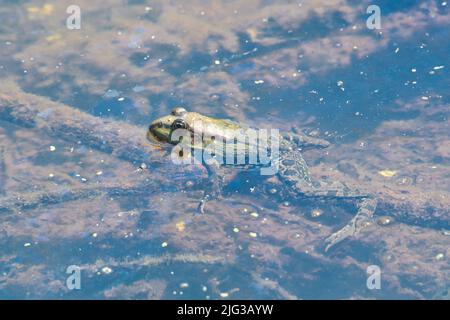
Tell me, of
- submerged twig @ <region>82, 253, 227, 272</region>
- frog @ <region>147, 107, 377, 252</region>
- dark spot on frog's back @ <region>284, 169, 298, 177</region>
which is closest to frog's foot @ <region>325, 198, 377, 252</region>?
frog @ <region>147, 107, 377, 252</region>

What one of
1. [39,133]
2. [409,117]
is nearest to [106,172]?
[39,133]

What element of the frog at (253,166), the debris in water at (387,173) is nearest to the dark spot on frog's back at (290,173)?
the frog at (253,166)

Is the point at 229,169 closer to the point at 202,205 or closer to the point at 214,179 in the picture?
the point at 214,179

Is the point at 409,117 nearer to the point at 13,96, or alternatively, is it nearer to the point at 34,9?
the point at 13,96

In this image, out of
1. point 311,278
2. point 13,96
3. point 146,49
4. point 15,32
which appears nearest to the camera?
point 311,278

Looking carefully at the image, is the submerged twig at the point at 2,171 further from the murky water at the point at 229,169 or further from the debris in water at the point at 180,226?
the debris in water at the point at 180,226

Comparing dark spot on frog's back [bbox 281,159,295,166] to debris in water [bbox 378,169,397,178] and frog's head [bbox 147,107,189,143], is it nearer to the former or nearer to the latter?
debris in water [bbox 378,169,397,178]

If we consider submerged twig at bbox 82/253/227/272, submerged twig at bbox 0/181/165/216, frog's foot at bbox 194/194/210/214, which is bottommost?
submerged twig at bbox 82/253/227/272
